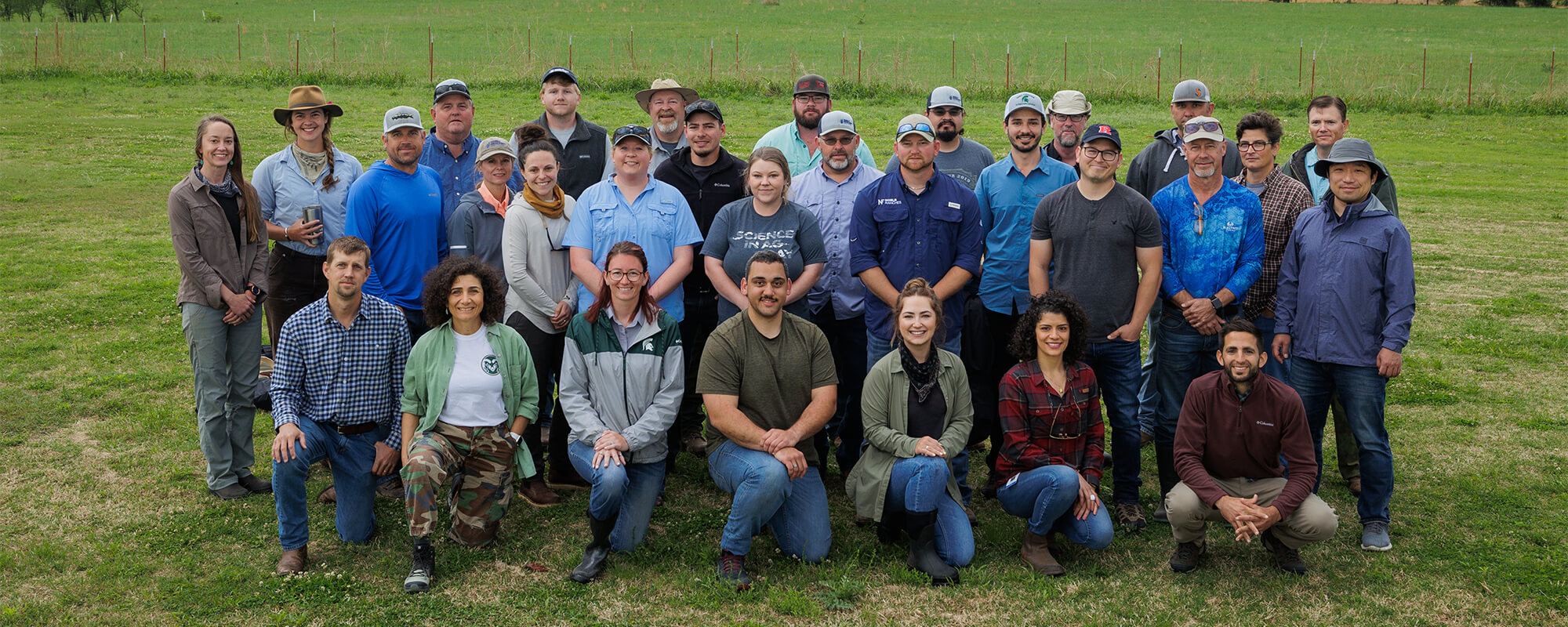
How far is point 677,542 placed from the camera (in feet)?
18.5

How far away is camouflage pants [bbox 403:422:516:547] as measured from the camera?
5.27 m

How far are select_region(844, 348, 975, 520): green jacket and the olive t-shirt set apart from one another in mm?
290

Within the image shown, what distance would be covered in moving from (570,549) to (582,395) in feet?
2.66

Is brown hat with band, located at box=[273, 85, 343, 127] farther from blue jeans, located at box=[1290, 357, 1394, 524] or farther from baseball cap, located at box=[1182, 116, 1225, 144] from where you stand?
blue jeans, located at box=[1290, 357, 1394, 524]

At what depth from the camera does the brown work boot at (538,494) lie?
609 cm

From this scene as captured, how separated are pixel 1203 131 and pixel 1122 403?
157 cm

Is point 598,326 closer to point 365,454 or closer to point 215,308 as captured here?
point 365,454

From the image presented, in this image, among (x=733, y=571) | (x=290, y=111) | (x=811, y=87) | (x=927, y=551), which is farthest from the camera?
(x=811, y=87)

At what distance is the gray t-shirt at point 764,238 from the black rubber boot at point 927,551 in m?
1.56

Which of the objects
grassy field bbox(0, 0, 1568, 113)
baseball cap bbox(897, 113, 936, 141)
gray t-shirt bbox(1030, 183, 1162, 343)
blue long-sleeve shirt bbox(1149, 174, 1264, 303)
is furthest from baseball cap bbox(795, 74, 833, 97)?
grassy field bbox(0, 0, 1568, 113)

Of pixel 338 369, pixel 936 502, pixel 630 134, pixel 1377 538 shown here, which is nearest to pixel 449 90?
pixel 630 134

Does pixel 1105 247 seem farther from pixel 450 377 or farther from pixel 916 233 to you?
pixel 450 377

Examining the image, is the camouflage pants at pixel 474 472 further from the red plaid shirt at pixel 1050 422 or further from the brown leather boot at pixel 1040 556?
the brown leather boot at pixel 1040 556

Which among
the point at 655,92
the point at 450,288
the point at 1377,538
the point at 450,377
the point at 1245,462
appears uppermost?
the point at 655,92
